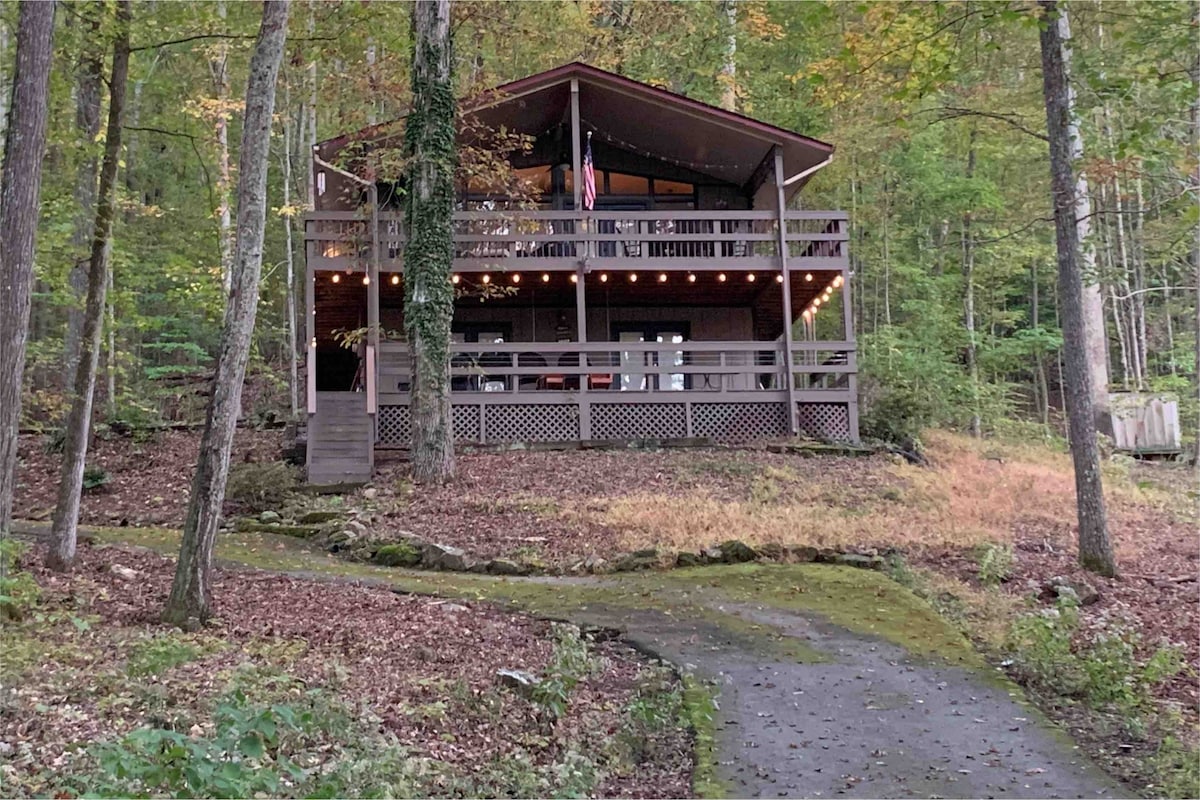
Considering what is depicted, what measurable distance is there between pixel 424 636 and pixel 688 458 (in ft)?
33.2

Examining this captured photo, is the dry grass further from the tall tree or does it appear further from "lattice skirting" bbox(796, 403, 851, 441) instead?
the tall tree

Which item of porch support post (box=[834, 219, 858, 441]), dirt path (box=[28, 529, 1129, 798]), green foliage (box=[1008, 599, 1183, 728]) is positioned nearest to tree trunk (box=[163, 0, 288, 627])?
dirt path (box=[28, 529, 1129, 798])

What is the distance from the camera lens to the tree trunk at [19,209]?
6570mm

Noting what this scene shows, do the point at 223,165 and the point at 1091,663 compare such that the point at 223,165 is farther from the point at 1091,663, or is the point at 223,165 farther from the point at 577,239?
the point at 1091,663

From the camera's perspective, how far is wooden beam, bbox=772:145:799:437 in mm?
19203

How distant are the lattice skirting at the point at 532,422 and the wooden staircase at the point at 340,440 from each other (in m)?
2.71

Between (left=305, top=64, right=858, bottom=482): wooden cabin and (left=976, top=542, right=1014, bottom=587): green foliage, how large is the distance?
879cm

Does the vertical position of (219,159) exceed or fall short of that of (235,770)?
it exceeds it

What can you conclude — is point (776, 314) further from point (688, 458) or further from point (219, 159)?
point (219, 159)

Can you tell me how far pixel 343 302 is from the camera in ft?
71.5

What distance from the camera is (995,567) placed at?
10.0 m

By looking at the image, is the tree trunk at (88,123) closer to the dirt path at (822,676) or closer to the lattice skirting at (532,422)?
the dirt path at (822,676)

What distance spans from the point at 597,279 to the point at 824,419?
246 inches

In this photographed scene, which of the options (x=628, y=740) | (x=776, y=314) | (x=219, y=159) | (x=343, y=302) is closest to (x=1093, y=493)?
(x=628, y=740)
